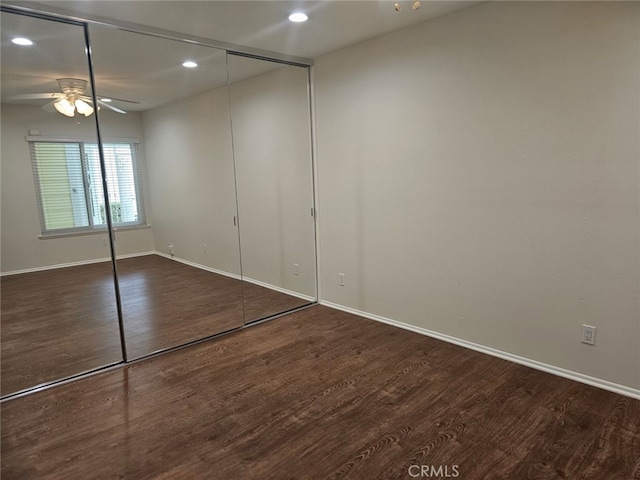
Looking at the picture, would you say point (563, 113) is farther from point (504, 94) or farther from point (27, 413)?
point (27, 413)

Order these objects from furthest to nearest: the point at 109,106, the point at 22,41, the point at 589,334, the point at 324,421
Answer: the point at 109,106 → the point at 22,41 → the point at 589,334 → the point at 324,421

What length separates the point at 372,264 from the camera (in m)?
3.80

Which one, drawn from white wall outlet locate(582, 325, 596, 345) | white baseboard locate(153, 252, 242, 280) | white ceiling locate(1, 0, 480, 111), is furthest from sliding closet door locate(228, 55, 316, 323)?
white wall outlet locate(582, 325, 596, 345)

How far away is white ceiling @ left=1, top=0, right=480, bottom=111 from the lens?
2590 mm

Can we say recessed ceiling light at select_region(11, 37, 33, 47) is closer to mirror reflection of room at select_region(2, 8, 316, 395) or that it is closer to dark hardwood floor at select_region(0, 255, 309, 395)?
mirror reflection of room at select_region(2, 8, 316, 395)

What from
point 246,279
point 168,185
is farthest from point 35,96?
point 246,279

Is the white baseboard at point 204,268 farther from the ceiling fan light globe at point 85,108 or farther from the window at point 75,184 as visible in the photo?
the ceiling fan light globe at point 85,108

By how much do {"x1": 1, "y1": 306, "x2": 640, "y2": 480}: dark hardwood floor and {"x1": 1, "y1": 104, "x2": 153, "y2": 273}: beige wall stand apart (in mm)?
996

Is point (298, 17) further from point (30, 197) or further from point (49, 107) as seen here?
point (30, 197)

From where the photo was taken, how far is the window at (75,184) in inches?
116

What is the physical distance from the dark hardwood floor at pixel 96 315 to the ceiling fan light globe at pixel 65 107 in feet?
3.92

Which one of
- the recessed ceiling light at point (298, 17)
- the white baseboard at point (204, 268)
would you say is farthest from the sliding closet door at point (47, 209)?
the recessed ceiling light at point (298, 17)

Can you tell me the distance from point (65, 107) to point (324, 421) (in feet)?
9.55

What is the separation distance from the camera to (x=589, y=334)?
2529 mm
